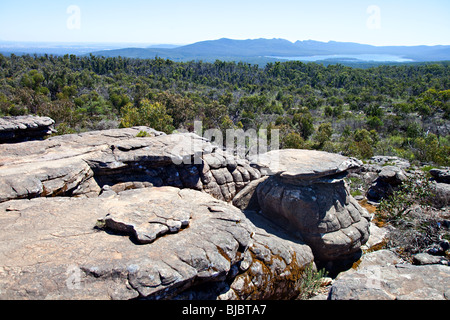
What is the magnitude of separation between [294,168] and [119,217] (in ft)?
22.2

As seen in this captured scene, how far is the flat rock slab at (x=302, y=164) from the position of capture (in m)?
10.4

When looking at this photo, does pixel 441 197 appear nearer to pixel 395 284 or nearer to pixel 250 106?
pixel 395 284

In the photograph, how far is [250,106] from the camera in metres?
64.1

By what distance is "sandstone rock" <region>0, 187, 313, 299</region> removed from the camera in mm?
5859

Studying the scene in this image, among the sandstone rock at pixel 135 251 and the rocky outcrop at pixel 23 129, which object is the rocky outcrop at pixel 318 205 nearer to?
the sandstone rock at pixel 135 251

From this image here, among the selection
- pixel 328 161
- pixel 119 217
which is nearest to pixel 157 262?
pixel 119 217

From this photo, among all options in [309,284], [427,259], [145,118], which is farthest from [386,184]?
[145,118]

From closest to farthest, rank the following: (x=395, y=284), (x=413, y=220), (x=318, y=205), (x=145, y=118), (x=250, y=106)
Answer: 1. (x=395, y=284)
2. (x=318, y=205)
3. (x=413, y=220)
4. (x=145, y=118)
5. (x=250, y=106)

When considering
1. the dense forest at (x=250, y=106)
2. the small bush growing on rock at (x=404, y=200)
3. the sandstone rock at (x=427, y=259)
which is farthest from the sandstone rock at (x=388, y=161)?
the sandstone rock at (x=427, y=259)

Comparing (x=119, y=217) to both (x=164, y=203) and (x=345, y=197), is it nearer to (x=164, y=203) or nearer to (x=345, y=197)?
(x=164, y=203)

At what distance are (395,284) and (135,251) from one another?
277 inches

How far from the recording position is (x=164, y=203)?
9.30 m

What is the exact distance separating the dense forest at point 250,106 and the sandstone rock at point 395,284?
24.3m

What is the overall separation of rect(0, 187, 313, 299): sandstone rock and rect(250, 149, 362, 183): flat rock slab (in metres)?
2.50
